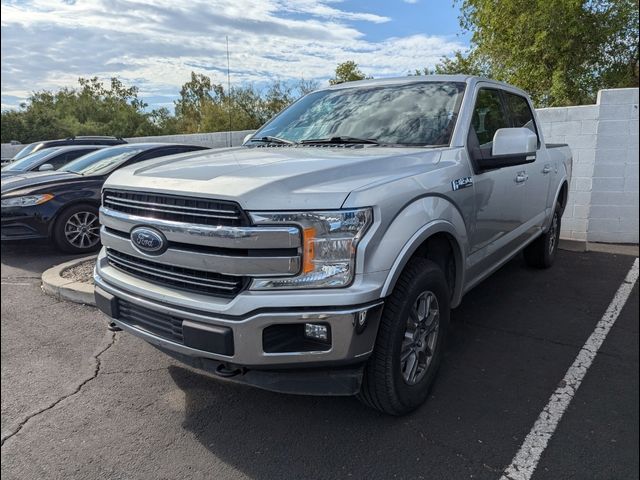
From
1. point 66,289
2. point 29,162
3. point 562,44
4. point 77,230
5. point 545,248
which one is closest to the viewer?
point 66,289

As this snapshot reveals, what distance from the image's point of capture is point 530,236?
193 inches

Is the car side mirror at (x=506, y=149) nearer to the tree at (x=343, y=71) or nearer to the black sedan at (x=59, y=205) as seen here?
the tree at (x=343, y=71)

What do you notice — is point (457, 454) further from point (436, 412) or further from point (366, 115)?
point (366, 115)

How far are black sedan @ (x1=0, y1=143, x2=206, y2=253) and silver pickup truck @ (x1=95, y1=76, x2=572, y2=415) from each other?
373cm

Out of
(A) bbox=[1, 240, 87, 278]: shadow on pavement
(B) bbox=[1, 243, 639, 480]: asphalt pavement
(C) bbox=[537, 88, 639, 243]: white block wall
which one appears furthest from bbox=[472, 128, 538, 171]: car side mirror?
(A) bbox=[1, 240, 87, 278]: shadow on pavement

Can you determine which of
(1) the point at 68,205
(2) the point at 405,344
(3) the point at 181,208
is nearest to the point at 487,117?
(2) the point at 405,344

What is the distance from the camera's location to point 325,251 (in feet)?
7.52

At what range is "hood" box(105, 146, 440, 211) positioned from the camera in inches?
90.7

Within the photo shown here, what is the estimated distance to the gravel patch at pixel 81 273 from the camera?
5172 mm

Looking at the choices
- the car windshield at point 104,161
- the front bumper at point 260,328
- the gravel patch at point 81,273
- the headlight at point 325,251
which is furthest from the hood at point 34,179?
the headlight at point 325,251

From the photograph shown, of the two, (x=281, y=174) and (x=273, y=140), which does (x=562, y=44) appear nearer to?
(x=273, y=140)

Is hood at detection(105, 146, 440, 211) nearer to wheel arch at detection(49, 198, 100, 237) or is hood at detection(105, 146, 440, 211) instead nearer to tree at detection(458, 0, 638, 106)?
wheel arch at detection(49, 198, 100, 237)

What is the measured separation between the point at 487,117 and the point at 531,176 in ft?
2.99

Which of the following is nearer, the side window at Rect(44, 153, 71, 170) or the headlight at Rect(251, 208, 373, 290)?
the headlight at Rect(251, 208, 373, 290)
